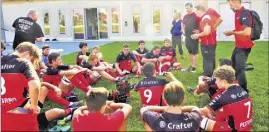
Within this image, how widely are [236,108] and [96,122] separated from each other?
5.09 ft

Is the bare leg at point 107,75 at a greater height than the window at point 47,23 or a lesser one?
lesser

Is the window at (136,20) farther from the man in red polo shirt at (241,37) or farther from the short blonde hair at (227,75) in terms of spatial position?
the short blonde hair at (227,75)

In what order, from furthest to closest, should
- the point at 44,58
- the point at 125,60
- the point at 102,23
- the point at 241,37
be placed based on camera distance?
the point at 102,23 < the point at 125,60 < the point at 44,58 < the point at 241,37

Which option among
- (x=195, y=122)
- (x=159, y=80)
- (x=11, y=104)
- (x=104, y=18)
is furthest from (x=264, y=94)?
(x=104, y=18)

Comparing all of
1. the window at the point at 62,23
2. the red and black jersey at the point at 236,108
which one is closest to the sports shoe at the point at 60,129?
the red and black jersey at the point at 236,108

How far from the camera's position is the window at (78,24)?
2039 centimetres

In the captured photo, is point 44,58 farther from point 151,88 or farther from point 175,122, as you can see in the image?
point 175,122

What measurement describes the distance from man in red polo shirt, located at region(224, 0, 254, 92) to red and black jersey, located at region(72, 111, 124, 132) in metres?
3.35

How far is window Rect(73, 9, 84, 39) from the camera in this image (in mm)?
20391

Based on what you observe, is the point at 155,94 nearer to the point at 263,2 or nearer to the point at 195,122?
the point at 195,122

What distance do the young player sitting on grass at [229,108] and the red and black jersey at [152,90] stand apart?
97 centimetres

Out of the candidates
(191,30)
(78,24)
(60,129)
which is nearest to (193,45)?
(191,30)

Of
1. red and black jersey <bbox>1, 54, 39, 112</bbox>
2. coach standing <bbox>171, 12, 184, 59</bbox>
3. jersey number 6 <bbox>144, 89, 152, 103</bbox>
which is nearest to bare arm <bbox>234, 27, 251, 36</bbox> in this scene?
jersey number 6 <bbox>144, 89, 152, 103</bbox>

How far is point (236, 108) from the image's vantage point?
138 inches
